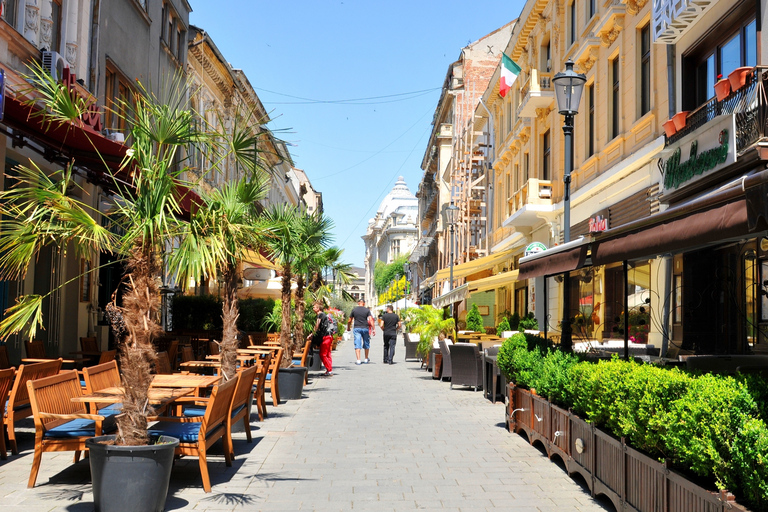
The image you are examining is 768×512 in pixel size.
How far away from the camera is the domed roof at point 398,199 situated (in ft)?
525

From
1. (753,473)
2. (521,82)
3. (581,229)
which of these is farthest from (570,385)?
(521,82)

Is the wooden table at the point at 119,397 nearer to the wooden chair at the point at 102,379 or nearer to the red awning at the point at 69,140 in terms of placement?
the wooden chair at the point at 102,379

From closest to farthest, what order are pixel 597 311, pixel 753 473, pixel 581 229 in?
pixel 753 473
pixel 597 311
pixel 581 229

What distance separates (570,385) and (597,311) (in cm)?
437

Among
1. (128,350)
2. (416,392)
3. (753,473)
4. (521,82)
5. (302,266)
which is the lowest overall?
(416,392)

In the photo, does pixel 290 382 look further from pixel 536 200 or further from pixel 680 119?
pixel 536 200

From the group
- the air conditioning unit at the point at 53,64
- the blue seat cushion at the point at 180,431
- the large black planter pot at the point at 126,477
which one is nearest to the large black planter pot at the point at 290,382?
the blue seat cushion at the point at 180,431

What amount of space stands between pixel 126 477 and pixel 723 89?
33.4ft

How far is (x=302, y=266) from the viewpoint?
61.7 ft

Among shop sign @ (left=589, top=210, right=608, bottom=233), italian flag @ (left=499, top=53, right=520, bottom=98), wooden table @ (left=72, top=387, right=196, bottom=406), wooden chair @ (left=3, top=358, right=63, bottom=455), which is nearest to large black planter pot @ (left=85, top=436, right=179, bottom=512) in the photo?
wooden table @ (left=72, top=387, right=196, bottom=406)

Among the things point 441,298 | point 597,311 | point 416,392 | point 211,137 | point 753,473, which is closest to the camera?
point 753,473

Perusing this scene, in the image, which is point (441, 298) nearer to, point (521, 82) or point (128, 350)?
point (521, 82)

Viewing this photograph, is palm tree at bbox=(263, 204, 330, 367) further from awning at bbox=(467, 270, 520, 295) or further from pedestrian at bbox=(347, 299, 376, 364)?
pedestrian at bbox=(347, 299, 376, 364)

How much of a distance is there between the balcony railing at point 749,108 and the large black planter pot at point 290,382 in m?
8.21
